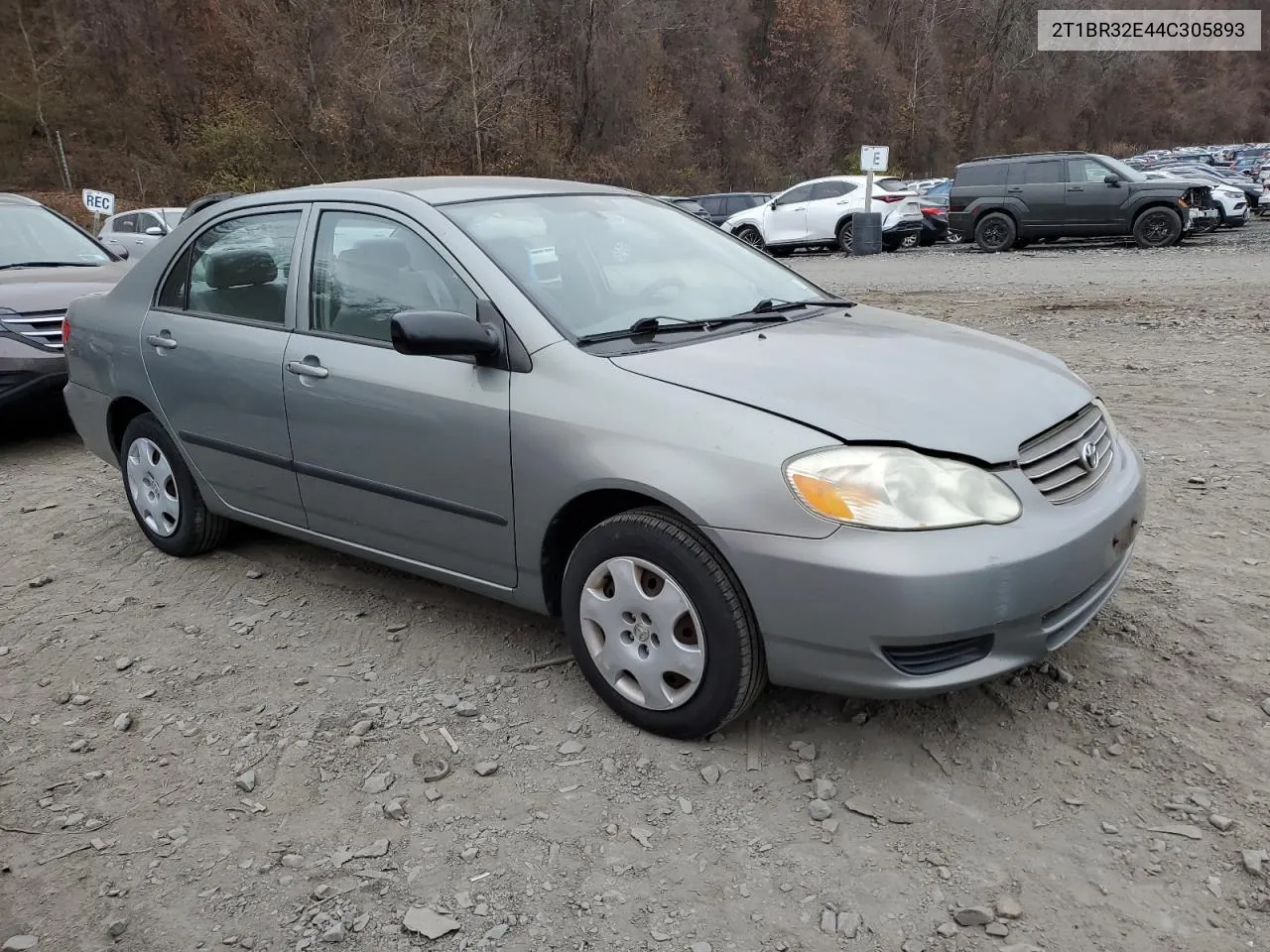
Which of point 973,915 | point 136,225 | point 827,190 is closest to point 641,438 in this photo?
point 973,915

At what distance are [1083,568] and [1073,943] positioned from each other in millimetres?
964

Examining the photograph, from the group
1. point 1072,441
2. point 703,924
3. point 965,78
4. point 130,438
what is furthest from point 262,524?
point 965,78

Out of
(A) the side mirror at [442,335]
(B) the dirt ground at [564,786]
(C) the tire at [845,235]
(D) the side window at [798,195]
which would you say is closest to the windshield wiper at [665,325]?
(A) the side mirror at [442,335]

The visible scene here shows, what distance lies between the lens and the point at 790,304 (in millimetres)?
3789

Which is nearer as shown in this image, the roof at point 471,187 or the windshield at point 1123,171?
the roof at point 471,187

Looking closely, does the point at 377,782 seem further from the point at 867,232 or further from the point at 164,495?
the point at 867,232

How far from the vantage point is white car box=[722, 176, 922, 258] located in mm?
21688

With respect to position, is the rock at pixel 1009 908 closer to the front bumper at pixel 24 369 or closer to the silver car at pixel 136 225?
the front bumper at pixel 24 369

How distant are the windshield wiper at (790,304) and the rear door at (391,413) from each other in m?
1.00

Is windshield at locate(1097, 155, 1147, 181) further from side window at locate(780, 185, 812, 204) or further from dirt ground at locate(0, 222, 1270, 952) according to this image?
dirt ground at locate(0, 222, 1270, 952)

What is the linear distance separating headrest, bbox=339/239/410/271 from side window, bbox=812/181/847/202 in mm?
19532

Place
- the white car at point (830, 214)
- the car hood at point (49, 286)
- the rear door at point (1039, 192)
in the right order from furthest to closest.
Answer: the white car at point (830, 214) < the rear door at point (1039, 192) < the car hood at point (49, 286)

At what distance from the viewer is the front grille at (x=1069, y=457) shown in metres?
2.81

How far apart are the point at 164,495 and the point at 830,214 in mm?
19106
